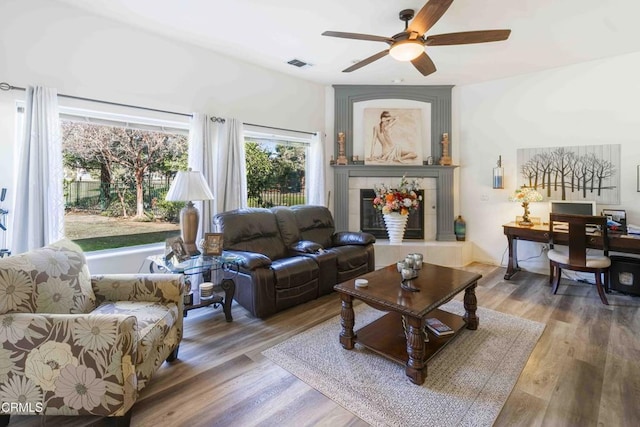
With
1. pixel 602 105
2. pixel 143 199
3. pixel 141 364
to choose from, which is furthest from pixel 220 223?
pixel 602 105

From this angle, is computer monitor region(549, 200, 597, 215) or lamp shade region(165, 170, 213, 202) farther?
computer monitor region(549, 200, 597, 215)

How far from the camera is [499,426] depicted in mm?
1693

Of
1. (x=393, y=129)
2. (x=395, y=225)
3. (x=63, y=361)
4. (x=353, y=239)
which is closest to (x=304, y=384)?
(x=63, y=361)

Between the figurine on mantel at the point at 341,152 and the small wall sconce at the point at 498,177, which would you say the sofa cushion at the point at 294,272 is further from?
the small wall sconce at the point at 498,177

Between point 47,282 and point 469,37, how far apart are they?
350 centimetres

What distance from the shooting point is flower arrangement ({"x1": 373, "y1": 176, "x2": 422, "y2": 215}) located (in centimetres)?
468

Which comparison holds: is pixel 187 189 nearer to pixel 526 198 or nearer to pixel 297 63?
pixel 297 63

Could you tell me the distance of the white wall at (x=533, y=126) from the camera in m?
3.87

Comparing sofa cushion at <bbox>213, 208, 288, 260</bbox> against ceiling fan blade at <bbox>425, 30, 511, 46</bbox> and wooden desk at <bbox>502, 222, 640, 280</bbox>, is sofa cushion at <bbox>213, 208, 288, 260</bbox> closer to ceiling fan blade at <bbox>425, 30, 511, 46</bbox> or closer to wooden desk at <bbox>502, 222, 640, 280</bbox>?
ceiling fan blade at <bbox>425, 30, 511, 46</bbox>

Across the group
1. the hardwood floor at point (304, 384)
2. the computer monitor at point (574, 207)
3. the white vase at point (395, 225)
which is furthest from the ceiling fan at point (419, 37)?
the computer monitor at point (574, 207)

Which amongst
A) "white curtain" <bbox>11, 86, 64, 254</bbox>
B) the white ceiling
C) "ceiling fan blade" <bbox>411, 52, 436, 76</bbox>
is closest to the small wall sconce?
the white ceiling

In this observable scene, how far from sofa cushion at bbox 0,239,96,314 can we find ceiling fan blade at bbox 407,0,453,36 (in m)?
2.99

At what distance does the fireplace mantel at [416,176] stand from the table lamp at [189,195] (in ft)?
8.49

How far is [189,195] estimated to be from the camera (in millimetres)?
2965
